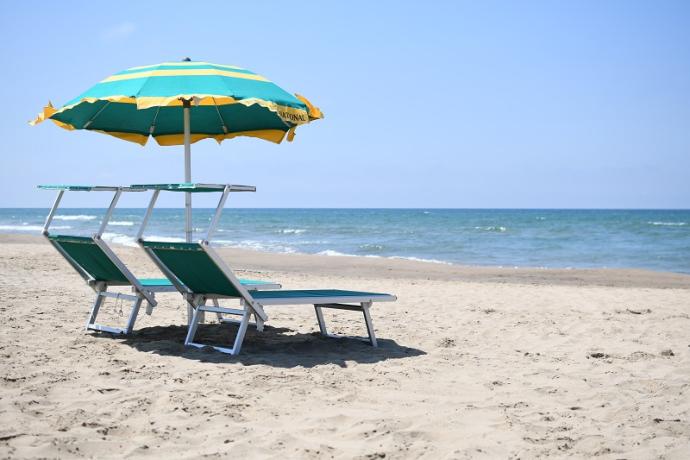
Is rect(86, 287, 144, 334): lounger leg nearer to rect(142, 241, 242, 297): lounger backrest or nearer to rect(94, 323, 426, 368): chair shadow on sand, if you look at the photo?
rect(94, 323, 426, 368): chair shadow on sand

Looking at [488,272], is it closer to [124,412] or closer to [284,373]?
[284,373]

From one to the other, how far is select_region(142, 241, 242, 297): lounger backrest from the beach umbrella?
2.65 feet

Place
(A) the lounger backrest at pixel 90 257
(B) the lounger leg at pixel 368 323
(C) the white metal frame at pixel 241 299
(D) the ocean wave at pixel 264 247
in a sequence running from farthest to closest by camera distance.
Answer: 1. (D) the ocean wave at pixel 264 247
2. (B) the lounger leg at pixel 368 323
3. (A) the lounger backrest at pixel 90 257
4. (C) the white metal frame at pixel 241 299

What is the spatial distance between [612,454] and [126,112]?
5.02 m

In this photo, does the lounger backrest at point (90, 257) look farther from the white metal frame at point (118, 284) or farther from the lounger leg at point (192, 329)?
the lounger leg at point (192, 329)

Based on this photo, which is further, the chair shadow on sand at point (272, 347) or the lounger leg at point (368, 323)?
the lounger leg at point (368, 323)

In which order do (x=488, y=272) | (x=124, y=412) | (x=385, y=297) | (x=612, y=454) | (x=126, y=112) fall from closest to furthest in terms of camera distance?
(x=612, y=454), (x=124, y=412), (x=385, y=297), (x=126, y=112), (x=488, y=272)

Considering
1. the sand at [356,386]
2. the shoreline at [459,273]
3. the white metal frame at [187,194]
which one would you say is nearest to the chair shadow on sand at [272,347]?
the sand at [356,386]

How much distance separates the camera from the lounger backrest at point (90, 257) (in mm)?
5387

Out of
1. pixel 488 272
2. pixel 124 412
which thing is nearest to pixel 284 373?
pixel 124 412

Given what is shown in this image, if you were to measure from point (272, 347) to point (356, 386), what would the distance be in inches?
51.9

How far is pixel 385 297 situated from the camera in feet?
18.2

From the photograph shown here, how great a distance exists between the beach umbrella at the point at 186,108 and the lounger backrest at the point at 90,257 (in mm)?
681

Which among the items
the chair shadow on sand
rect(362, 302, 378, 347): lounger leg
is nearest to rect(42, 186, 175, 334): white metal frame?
the chair shadow on sand
